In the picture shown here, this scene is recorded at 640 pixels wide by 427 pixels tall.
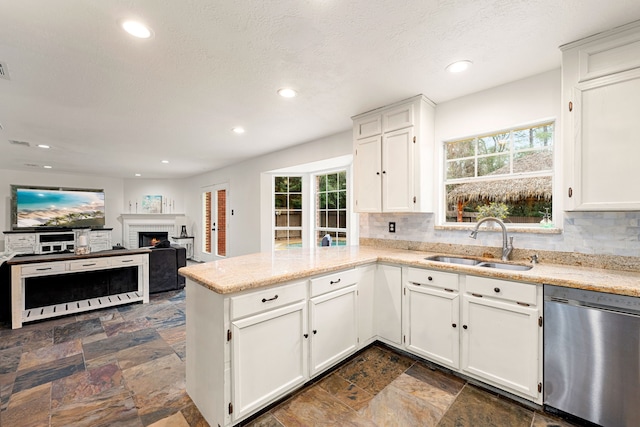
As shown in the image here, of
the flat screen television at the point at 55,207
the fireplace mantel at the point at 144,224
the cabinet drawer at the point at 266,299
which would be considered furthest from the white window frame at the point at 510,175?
the flat screen television at the point at 55,207

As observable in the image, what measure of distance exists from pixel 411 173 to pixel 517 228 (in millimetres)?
996

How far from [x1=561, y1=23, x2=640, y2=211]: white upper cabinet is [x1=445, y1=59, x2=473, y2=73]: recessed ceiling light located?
58 cm

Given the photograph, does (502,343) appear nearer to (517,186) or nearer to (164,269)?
(517,186)

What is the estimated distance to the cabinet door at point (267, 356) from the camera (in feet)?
5.23

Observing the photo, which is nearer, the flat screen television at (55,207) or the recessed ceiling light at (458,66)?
the recessed ceiling light at (458,66)

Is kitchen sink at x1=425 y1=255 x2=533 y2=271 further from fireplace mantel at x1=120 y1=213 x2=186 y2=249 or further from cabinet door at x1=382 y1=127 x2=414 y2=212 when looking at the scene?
fireplace mantel at x1=120 y1=213 x2=186 y2=249

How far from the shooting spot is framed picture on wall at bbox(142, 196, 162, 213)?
8.35 meters

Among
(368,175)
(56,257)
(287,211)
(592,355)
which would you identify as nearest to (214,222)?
(287,211)

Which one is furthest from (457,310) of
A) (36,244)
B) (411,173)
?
(36,244)

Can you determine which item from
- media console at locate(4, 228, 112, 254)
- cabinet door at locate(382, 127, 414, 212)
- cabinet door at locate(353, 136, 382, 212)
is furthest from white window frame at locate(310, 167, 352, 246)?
media console at locate(4, 228, 112, 254)

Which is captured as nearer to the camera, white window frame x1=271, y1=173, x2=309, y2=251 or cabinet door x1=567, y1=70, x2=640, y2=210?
cabinet door x1=567, y1=70, x2=640, y2=210

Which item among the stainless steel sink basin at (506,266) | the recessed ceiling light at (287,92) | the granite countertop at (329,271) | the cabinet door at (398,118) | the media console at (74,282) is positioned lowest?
the media console at (74,282)

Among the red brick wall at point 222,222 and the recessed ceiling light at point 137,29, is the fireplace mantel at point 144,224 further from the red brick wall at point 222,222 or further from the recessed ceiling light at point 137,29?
the recessed ceiling light at point 137,29

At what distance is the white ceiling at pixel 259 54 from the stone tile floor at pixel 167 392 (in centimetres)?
235
